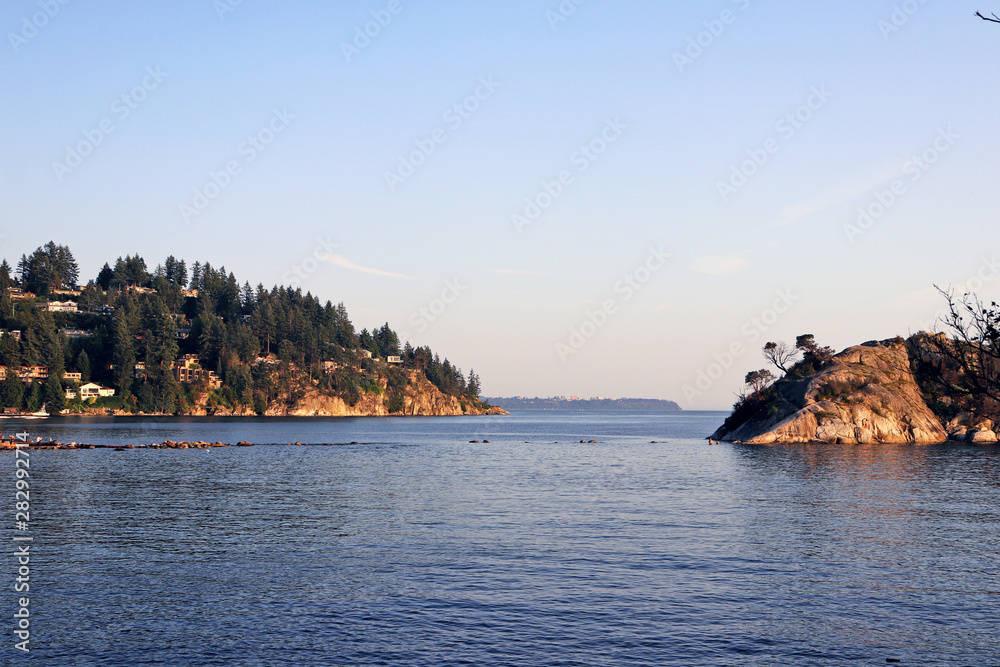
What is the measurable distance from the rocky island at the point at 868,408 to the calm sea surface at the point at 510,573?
52730 mm

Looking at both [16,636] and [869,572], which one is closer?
[16,636]

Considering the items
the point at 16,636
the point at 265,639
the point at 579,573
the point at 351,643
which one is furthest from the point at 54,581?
the point at 579,573

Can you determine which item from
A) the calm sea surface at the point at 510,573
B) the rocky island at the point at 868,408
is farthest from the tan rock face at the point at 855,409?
the calm sea surface at the point at 510,573

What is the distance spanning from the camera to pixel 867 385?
122 m

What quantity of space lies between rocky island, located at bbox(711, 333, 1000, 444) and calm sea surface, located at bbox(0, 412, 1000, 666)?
173 ft

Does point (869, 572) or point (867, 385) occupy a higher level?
point (867, 385)

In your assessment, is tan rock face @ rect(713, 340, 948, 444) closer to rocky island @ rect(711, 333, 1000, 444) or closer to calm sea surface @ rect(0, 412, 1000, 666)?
rocky island @ rect(711, 333, 1000, 444)

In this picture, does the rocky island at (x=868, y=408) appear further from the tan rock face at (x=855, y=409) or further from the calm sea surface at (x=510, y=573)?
the calm sea surface at (x=510, y=573)

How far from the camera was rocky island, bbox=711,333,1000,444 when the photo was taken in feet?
394

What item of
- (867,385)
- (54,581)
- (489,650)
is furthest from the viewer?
(867,385)

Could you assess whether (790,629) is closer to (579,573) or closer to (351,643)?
(579,573)

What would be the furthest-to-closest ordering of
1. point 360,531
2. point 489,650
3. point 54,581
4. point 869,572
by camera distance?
point 360,531
point 869,572
point 54,581
point 489,650

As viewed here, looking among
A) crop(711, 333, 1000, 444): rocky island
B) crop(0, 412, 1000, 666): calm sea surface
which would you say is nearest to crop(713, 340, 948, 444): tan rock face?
crop(711, 333, 1000, 444): rocky island

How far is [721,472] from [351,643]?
63101 mm
